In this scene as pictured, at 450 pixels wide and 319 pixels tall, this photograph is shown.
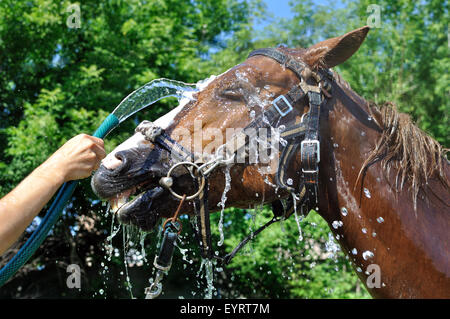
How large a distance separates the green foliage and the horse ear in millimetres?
3997

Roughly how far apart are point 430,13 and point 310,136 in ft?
35.7

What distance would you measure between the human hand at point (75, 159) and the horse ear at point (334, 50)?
3.99 ft

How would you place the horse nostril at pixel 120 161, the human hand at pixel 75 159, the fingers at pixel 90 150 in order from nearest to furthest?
the human hand at pixel 75 159 → the fingers at pixel 90 150 → the horse nostril at pixel 120 161

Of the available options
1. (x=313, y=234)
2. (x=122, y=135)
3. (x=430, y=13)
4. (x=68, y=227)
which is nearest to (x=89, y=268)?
(x=68, y=227)

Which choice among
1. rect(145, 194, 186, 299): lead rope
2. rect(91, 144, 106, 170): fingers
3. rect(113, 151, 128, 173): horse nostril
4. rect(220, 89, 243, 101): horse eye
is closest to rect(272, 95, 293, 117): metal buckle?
rect(220, 89, 243, 101): horse eye

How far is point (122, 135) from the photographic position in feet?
22.1

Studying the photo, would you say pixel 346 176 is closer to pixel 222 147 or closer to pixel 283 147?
pixel 283 147

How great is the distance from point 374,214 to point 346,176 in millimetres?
229

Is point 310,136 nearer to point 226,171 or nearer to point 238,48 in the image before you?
point 226,171

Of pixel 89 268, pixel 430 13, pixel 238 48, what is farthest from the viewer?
pixel 430 13

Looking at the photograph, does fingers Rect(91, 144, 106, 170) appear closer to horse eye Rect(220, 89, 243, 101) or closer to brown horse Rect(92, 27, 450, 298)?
brown horse Rect(92, 27, 450, 298)

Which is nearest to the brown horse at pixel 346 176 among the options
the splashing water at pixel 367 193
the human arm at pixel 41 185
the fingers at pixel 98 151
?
the splashing water at pixel 367 193

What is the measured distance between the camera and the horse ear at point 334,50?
7.30 ft

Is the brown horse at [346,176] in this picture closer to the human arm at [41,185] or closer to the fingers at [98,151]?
the fingers at [98,151]
